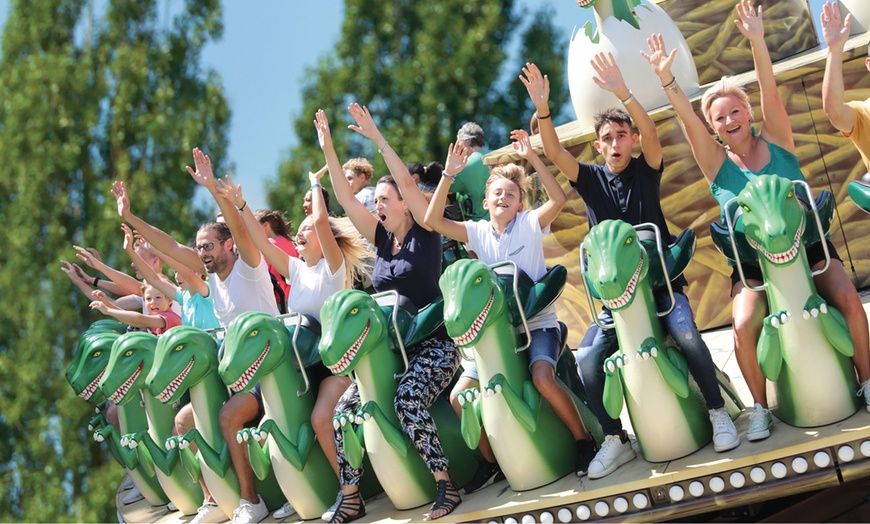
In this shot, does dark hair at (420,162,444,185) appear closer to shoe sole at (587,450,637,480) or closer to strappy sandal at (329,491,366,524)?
strappy sandal at (329,491,366,524)

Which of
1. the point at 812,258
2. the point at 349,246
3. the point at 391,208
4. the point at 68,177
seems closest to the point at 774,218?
the point at 812,258

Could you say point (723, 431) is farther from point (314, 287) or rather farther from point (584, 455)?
point (314, 287)

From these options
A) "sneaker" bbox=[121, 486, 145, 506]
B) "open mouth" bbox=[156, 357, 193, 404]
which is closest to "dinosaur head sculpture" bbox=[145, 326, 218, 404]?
"open mouth" bbox=[156, 357, 193, 404]

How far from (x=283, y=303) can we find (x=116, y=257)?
31.1 feet

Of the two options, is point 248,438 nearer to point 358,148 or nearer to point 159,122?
point 159,122

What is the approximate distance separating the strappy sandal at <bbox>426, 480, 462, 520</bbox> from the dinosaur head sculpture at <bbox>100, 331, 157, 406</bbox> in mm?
1851

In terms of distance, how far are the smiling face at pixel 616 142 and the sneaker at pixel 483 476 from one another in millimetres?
1490

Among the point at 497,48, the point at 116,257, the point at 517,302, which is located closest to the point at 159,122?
the point at 116,257

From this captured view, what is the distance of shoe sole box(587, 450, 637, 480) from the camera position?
4.29 meters

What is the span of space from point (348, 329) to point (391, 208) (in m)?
0.69

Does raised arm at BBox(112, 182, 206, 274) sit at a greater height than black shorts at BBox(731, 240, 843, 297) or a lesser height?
greater

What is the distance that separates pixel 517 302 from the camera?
4.48 m

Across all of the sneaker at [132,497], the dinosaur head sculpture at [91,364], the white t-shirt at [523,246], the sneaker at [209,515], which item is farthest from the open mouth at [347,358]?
the sneaker at [132,497]

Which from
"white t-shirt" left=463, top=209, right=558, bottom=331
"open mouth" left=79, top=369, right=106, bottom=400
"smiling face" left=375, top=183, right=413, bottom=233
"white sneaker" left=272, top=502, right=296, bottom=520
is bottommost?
"white sneaker" left=272, top=502, right=296, bottom=520
